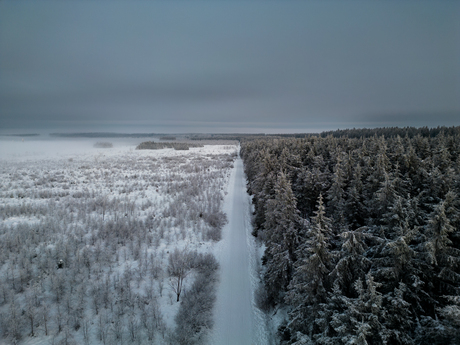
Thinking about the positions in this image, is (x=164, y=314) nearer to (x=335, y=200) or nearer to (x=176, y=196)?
(x=335, y=200)

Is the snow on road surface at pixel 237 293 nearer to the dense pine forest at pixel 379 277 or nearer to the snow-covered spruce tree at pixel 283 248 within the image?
the dense pine forest at pixel 379 277

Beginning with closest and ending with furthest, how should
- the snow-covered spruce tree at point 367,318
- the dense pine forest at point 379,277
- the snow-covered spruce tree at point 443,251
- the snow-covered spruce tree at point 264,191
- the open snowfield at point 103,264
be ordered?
1. the snow-covered spruce tree at point 367,318
2. the dense pine forest at point 379,277
3. the snow-covered spruce tree at point 443,251
4. the open snowfield at point 103,264
5. the snow-covered spruce tree at point 264,191

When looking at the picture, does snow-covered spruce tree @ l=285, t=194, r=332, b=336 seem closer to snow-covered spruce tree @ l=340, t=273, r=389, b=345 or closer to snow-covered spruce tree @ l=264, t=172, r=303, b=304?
snow-covered spruce tree @ l=340, t=273, r=389, b=345

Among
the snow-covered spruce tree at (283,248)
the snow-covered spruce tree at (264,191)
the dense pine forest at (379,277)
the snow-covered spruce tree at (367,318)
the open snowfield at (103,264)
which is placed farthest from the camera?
the snow-covered spruce tree at (264,191)

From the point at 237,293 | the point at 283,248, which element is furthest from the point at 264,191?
the point at 237,293

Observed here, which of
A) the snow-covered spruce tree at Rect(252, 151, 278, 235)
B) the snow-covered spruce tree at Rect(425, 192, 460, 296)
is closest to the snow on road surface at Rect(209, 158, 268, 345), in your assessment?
the snow-covered spruce tree at Rect(252, 151, 278, 235)

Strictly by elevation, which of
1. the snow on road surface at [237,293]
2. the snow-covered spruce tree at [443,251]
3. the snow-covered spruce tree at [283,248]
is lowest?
the snow on road surface at [237,293]

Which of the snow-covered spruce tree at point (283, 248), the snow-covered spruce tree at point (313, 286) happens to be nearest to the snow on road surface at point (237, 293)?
the snow-covered spruce tree at point (283, 248)

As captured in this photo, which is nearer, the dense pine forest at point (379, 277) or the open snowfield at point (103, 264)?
the dense pine forest at point (379, 277)
